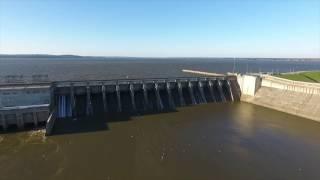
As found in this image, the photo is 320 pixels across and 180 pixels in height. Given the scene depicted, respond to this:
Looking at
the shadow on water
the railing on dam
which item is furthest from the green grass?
the shadow on water

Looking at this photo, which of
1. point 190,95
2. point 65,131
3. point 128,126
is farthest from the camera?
point 190,95

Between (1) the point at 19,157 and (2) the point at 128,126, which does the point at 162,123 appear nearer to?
(2) the point at 128,126

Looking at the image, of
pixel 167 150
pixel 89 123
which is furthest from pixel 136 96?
pixel 167 150

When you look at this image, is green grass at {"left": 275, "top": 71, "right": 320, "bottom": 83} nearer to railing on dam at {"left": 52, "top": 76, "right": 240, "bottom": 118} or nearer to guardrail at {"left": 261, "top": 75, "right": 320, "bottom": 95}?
guardrail at {"left": 261, "top": 75, "right": 320, "bottom": 95}

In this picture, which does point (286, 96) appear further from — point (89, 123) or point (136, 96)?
point (89, 123)

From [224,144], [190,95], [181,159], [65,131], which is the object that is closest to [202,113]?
[190,95]

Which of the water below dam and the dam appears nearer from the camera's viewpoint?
the water below dam
